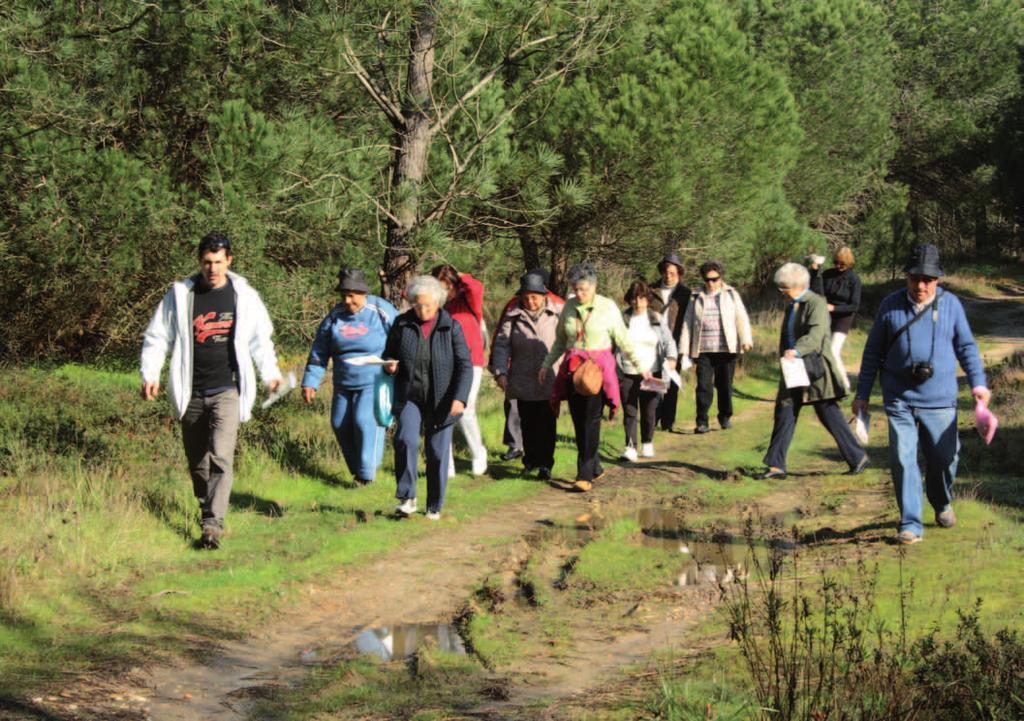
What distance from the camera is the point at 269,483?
10039mm

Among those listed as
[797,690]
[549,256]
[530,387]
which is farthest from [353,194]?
[549,256]

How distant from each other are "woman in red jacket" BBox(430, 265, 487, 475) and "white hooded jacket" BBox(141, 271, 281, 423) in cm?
327

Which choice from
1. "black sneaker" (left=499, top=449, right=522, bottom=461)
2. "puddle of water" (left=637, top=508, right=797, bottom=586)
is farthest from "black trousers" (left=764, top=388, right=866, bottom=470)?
"black sneaker" (left=499, top=449, right=522, bottom=461)

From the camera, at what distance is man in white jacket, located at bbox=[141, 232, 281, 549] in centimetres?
782

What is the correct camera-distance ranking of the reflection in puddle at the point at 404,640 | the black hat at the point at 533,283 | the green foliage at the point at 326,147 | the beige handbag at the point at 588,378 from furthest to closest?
1. the green foliage at the point at 326,147
2. the black hat at the point at 533,283
3. the beige handbag at the point at 588,378
4. the reflection in puddle at the point at 404,640

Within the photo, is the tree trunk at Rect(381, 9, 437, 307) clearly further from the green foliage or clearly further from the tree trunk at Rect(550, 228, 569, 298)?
the tree trunk at Rect(550, 228, 569, 298)

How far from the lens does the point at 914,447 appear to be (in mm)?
7922

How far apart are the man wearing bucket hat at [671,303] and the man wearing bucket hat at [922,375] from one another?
17.6ft

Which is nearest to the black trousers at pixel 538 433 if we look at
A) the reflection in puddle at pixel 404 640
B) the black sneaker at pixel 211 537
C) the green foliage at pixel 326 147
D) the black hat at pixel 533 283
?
the black hat at pixel 533 283

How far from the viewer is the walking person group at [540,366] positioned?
7926mm

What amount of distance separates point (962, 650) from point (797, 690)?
81 cm

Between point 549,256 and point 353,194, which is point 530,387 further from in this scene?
point 549,256

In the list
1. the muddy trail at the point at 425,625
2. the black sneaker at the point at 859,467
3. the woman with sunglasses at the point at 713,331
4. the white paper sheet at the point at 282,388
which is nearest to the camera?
the muddy trail at the point at 425,625

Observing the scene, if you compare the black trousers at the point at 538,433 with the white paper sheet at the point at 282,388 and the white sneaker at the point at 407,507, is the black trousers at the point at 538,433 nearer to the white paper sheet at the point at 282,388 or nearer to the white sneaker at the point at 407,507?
the white sneaker at the point at 407,507
